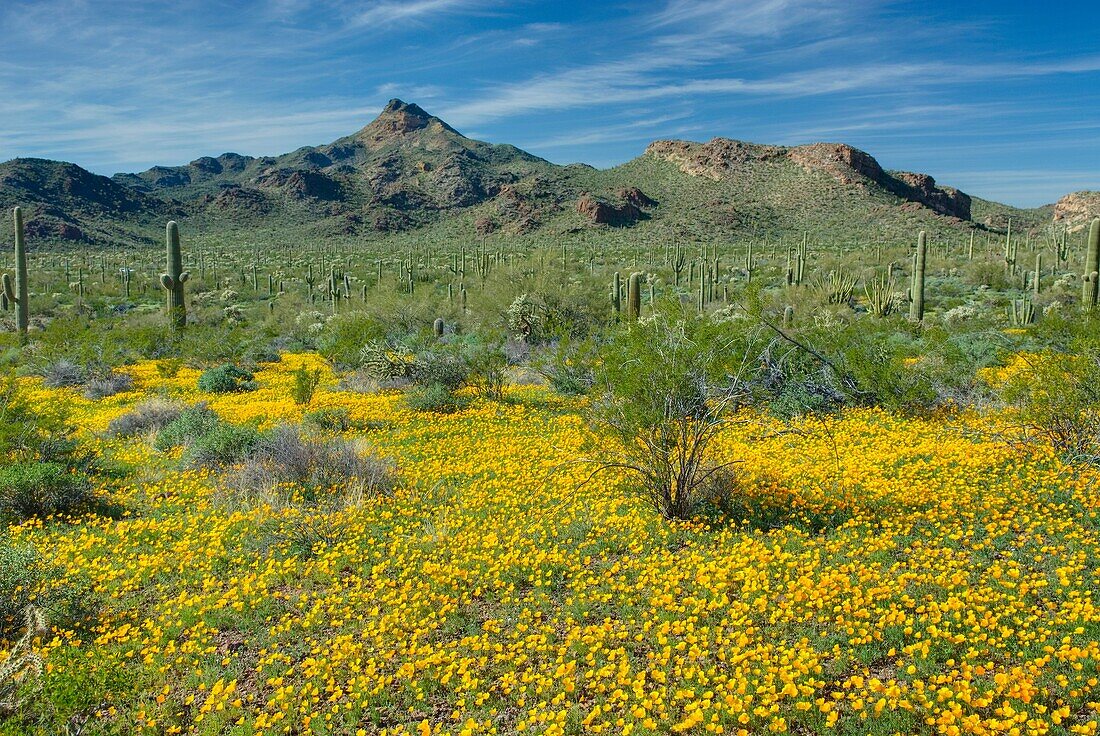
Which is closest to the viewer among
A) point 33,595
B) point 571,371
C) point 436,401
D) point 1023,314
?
point 33,595

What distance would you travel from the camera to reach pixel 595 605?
5.76 m

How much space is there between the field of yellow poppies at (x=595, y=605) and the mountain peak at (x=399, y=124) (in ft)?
448

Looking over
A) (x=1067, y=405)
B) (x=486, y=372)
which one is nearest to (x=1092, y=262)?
(x=1067, y=405)

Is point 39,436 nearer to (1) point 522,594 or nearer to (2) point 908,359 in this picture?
(1) point 522,594

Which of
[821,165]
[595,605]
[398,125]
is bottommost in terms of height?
Result: [595,605]

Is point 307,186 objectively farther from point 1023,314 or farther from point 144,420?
point 144,420

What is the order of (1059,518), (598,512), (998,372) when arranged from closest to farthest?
(1059,518), (598,512), (998,372)

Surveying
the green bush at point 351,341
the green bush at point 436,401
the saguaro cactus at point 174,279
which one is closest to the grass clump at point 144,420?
the green bush at point 436,401

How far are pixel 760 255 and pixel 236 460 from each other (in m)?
49.0

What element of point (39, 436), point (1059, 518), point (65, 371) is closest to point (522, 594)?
point (1059, 518)

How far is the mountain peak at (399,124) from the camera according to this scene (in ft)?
457

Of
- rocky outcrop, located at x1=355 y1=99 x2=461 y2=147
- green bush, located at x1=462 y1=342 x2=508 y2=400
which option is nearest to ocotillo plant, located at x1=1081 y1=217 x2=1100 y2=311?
green bush, located at x1=462 y1=342 x2=508 y2=400

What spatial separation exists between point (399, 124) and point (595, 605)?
5834 inches

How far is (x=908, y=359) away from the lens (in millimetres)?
14125
